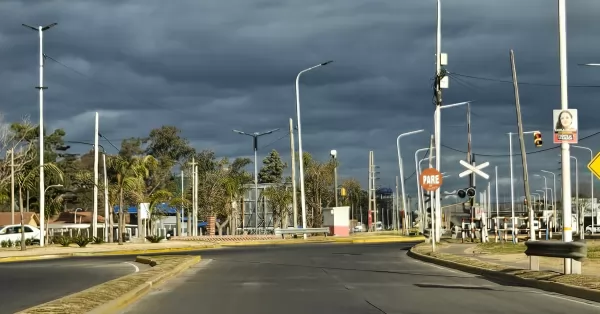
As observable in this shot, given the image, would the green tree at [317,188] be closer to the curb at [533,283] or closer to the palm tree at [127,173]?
the palm tree at [127,173]

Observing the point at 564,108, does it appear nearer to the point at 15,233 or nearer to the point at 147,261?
the point at 147,261

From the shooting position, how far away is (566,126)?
19156mm

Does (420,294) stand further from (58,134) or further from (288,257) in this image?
(58,134)

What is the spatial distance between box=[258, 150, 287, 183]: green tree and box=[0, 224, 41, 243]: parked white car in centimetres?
7774

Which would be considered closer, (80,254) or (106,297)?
(106,297)

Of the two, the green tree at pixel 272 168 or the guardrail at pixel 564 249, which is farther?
the green tree at pixel 272 168

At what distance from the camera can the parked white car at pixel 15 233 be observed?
168 feet

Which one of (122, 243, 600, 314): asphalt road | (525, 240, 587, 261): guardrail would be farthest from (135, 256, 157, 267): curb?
(525, 240, 587, 261): guardrail

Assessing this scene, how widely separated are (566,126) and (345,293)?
278 inches

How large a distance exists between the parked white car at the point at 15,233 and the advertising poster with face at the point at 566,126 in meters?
39.5

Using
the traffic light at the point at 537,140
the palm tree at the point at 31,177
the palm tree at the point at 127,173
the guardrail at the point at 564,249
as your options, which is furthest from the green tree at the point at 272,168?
the guardrail at the point at 564,249

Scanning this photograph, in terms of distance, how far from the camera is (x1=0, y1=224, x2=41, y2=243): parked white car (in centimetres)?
5134

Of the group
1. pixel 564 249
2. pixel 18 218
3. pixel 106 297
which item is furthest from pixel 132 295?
pixel 18 218

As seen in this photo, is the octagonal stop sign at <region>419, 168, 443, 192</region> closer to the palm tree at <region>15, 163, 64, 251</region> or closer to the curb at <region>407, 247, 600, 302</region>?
the curb at <region>407, 247, 600, 302</region>
